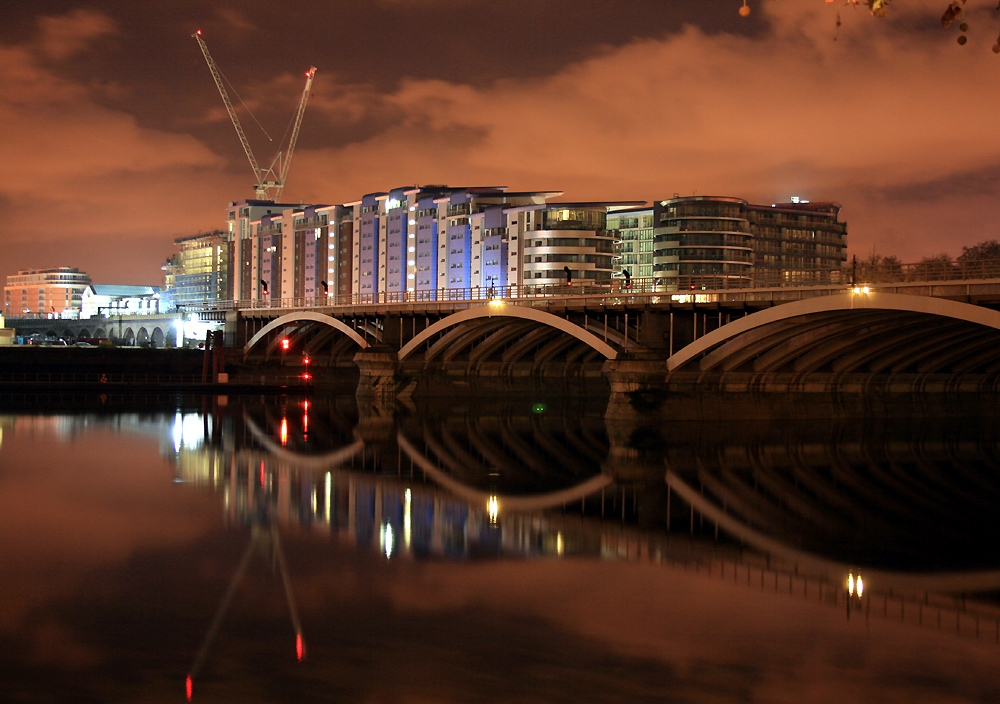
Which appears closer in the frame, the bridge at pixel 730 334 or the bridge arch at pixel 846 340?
the bridge at pixel 730 334

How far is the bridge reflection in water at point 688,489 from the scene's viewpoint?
16703 millimetres

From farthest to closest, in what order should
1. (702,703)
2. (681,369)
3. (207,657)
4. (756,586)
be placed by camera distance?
(681,369) < (756,586) < (207,657) < (702,703)

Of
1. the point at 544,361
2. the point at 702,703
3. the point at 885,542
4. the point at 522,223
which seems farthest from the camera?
the point at 522,223

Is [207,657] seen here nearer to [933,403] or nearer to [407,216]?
[933,403]

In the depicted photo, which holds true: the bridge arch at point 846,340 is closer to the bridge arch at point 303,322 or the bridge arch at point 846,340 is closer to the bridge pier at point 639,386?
the bridge pier at point 639,386

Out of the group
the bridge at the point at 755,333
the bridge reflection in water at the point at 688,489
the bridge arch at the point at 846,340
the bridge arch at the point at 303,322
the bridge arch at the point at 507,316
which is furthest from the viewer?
the bridge arch at the point at 303,322

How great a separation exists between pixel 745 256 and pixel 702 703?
111m

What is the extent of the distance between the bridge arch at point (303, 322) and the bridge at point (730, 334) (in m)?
3.06

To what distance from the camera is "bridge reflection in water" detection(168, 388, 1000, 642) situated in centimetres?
1670

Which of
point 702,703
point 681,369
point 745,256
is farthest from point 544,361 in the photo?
point 745,256

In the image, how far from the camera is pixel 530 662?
1128cm

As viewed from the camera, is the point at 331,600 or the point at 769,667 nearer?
the point at 769,667

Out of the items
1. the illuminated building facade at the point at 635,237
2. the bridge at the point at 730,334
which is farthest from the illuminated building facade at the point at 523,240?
the bridge at the point at 730,334

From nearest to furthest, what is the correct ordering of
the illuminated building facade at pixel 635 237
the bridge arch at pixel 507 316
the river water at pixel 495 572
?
the river water at pixel 495 572
the bridge arch at pixel 507 316
the illuminated building facade at pixel 635 237
